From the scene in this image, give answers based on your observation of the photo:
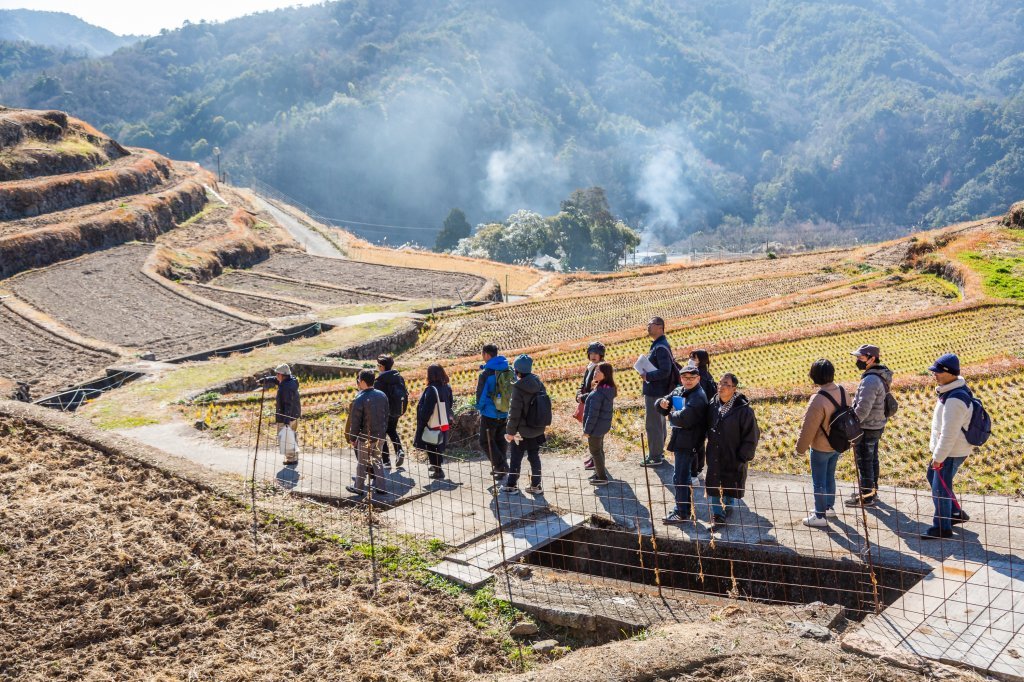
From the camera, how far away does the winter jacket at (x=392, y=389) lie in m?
11.0

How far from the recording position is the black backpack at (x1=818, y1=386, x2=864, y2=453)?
8.38 meters

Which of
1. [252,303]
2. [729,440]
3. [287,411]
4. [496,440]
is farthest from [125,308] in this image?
[729,440]

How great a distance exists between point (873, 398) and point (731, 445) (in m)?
1.53

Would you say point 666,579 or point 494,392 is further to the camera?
point 494,392

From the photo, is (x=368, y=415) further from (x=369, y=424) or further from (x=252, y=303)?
(x=252, y=303)

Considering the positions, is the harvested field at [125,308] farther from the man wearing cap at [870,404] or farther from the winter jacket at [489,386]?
the man wearing cap at [870,404]

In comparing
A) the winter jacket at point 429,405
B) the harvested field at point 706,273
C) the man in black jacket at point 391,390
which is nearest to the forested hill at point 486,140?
the harvested field at point 706,273

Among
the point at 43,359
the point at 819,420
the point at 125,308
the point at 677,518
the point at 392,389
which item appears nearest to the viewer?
the point at 819,420

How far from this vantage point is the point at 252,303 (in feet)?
104

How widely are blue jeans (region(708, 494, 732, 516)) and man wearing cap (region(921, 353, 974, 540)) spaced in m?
1.75

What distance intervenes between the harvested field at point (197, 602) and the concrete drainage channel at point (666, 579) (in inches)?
26.6

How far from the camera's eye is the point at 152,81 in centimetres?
17712

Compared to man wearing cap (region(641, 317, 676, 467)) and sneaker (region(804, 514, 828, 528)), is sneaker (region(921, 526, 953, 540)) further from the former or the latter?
man wearing cap (region(641, 317, 676, 467))

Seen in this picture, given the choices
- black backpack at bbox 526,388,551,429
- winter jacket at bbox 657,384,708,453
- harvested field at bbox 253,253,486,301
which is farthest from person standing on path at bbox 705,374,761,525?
harvested field at bbox 253,253,486,301
